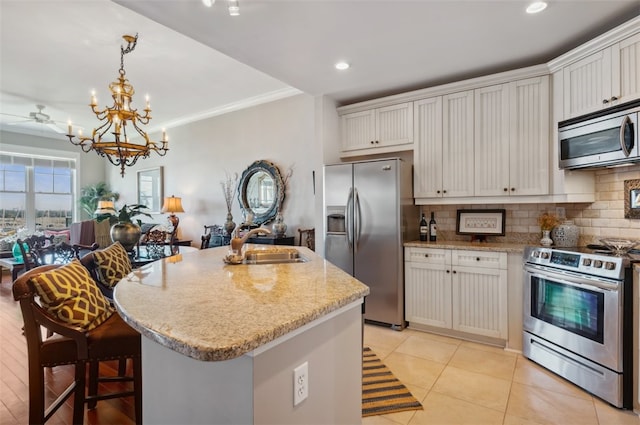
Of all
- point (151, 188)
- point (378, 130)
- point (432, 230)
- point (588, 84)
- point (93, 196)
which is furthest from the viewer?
point (93, 196)

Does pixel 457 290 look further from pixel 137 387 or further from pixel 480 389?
pixel 137 387

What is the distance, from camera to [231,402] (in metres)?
0.93

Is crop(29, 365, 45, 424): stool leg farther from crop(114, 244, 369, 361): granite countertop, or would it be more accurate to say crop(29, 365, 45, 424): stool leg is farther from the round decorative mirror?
the round decorative mirror

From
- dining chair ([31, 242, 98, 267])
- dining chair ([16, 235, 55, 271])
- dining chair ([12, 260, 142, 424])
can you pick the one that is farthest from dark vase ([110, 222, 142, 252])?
dining chair ([12, 260, 142, 424])

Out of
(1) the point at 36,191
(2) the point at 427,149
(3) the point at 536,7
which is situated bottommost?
(1) the point at 36,191

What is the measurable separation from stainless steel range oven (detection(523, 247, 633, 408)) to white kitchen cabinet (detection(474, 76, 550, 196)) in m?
0.66

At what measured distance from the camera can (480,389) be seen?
7.57ft

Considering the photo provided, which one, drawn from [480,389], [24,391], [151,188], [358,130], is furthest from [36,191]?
[480,389]

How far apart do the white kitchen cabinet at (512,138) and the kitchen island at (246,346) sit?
90.2 inches

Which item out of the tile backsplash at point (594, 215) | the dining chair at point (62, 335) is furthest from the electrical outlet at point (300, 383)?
the tile backsplash at point (594, 215)

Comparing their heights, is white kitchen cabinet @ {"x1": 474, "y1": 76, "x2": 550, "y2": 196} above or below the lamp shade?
above

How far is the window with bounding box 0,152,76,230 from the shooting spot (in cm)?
671

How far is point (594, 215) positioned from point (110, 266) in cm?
395

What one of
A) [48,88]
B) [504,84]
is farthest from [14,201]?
[504,84]
